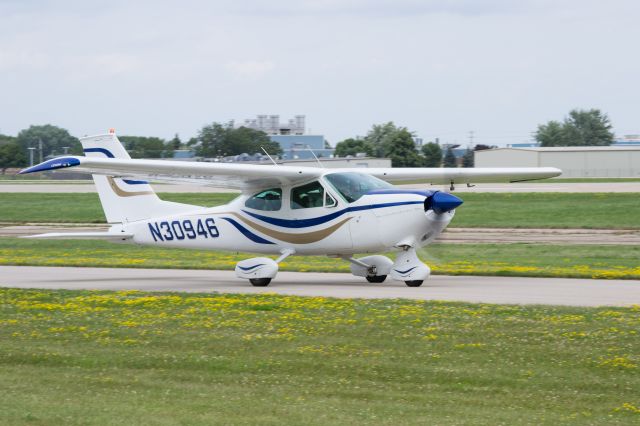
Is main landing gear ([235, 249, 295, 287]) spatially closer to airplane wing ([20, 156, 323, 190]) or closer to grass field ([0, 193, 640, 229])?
airplane wing ([20, 156, 323, 190])

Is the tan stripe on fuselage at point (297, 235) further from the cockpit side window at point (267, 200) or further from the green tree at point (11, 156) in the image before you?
the green tree at point (11, 156)

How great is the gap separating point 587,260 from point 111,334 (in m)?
13.8

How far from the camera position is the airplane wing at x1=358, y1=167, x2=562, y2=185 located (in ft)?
66.9

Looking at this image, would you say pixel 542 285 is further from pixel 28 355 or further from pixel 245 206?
pixel 28 355

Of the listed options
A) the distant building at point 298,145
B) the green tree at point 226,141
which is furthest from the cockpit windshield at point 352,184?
the distant building at point 298,145

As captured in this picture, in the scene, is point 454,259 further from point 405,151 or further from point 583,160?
point 583,160

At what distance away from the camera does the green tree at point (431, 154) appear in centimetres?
8375

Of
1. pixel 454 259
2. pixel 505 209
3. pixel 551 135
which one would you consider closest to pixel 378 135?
pixel 551 135

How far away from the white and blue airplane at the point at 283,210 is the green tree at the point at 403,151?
63363 millimetres

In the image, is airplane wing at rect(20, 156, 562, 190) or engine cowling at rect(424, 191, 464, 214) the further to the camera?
airplane wing at rect(20, 156, 562, 190)

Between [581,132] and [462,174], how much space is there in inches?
5077

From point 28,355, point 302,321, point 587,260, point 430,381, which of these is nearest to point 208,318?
point 302,321

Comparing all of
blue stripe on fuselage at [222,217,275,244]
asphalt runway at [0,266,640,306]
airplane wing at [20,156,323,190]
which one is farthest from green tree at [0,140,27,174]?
blue stripe on fuselage at [222,217,275,244]

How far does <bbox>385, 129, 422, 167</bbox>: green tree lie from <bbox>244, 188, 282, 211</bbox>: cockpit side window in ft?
212
